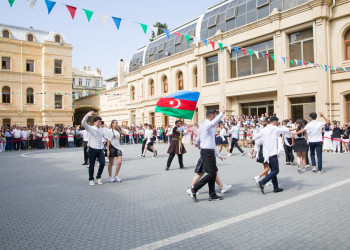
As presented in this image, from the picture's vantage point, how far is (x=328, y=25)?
1873 cm

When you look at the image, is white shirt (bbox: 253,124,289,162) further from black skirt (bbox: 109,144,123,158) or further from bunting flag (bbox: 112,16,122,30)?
bunting flag (bbox: 112,16,122,30)

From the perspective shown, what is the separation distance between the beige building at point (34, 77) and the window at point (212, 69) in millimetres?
22110

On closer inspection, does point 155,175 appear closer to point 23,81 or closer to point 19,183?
point 19,183

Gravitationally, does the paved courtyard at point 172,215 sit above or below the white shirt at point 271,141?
below

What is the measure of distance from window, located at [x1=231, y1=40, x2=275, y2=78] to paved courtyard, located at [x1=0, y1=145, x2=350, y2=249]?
15.2 meters

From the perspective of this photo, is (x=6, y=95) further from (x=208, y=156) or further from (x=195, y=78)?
(x=208, y=156)

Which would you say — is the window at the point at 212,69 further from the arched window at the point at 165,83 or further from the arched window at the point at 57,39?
the arched window at the point at 57,39

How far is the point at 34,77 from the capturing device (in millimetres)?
38875

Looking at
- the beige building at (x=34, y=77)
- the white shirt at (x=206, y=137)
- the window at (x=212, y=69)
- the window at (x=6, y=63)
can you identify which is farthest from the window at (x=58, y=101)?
the white shirt at (x=206, y=137)

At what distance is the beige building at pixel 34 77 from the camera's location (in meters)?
37.1

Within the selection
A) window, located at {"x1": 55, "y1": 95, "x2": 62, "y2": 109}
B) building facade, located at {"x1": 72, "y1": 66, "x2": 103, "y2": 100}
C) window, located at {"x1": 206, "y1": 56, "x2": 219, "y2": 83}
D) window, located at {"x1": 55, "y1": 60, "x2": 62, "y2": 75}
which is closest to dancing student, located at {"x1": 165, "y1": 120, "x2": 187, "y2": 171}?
window, located at {"x1": 206, "y1": 56, "x2": 219, "y2": 83}

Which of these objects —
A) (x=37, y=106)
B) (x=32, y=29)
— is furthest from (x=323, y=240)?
(x=32, y=29)

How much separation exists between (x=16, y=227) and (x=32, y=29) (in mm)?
42267

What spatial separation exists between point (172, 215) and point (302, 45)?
19079 millimetres
